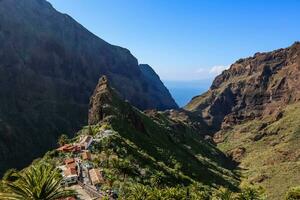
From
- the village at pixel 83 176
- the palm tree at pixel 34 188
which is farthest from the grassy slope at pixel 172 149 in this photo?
the palm tree at pixel 34 188

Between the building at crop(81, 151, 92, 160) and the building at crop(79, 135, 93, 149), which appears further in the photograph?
the building at crop(79, 135, 93, 149)

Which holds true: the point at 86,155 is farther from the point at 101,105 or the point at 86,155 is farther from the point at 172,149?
the point at 172,149

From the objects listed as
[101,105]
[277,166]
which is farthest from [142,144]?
[277,166]

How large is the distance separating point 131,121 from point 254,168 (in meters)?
67.0

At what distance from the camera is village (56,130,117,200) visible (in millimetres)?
56875

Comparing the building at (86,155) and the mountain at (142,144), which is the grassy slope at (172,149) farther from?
the building at (86,155)

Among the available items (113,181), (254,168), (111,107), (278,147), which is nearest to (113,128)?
(111,107)

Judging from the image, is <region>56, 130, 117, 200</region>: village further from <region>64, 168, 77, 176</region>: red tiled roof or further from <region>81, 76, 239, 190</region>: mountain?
<region>81, 76, 239, 190</region>: mountain

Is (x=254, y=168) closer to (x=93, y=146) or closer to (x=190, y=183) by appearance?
(x=190, y=183)

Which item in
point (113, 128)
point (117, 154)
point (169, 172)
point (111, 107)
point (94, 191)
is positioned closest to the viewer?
point (94, 191)

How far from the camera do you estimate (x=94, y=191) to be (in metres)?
56.1

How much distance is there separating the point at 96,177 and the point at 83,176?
10.5 ft

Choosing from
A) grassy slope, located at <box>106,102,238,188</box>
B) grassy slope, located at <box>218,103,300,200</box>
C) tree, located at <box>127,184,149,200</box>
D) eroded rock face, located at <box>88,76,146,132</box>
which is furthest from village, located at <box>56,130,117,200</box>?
grassy slope, located at <box>218,103,300,200</box>

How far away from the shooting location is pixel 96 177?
207ft
